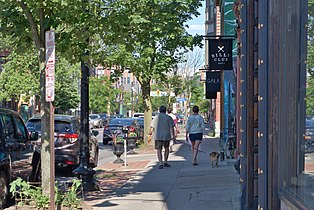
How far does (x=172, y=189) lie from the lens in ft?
37.0

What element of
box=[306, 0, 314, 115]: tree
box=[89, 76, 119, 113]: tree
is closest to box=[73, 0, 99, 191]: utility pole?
box=[306, 0, 314, 115]: tree

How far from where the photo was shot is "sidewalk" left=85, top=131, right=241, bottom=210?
30.8 feet

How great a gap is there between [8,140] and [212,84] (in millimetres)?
16589

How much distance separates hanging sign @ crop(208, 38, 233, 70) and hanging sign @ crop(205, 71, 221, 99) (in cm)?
841

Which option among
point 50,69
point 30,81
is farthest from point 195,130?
point 30,81

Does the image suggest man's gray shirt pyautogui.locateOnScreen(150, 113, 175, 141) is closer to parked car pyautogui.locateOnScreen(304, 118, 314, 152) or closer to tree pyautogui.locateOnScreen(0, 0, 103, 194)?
tree pyautogui.locateOnScreen(0, 0, 103, 194)

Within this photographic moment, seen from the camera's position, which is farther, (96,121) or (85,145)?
(96,121)

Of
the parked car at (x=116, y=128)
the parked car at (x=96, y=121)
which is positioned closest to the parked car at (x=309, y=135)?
the parked car at (x=116, y=128)

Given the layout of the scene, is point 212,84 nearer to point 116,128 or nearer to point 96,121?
point 116,128

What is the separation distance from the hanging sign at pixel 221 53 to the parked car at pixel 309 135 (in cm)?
1310

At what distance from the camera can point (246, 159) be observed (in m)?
6.80

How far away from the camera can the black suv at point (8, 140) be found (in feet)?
30.1

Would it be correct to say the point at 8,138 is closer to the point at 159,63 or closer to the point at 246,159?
the point at 246,159

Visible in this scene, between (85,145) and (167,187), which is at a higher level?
(85,145)
